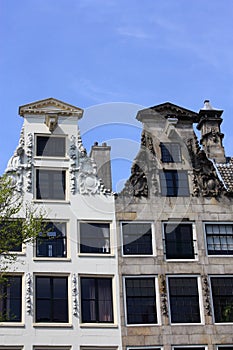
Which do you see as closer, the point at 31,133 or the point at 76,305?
the point at 76,305

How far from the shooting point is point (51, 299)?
28297 mm

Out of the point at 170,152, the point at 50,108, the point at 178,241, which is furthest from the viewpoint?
the point at 170,152

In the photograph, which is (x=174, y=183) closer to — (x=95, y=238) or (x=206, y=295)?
(x=95, y=238)

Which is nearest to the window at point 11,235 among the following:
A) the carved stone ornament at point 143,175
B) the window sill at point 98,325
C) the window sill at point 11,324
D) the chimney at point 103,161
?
the window sill at point 11,324

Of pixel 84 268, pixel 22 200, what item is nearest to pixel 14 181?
pixel 22 200

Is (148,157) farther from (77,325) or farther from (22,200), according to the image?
(77,325)

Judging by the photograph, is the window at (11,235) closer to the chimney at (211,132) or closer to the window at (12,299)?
the window at (12,299)

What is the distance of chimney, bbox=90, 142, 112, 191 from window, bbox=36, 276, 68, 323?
5.50m

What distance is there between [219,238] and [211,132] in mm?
8933

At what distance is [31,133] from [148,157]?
228 inches

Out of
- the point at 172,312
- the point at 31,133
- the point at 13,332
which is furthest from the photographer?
the point at 31,133

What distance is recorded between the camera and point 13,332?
27.2 meters

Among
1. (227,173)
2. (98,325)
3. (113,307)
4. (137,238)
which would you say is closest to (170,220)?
(137,238)

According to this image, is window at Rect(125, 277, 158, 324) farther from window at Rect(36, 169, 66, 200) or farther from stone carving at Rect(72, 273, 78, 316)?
window at Rect(36, 169, 66, 200)
